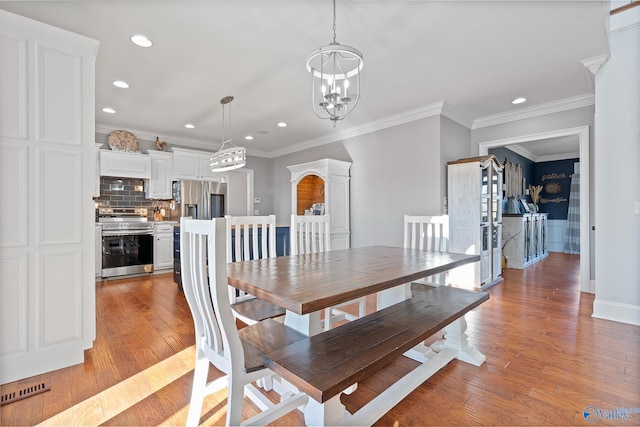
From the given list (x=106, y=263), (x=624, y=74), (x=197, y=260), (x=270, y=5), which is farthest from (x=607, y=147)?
(x=106, y=263)

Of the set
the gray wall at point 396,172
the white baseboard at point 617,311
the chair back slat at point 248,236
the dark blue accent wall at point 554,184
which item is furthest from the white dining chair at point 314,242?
the dark blue accent wall at point 554,184

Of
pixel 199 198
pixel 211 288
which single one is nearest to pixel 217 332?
pixel 211 288

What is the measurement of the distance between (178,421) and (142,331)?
4.66 ft

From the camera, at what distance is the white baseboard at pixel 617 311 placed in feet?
9.09

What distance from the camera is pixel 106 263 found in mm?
4566

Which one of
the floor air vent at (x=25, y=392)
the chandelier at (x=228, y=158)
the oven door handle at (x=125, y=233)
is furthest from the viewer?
the oven door handle at (x=125, y=233)

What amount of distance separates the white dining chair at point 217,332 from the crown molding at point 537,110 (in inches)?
179

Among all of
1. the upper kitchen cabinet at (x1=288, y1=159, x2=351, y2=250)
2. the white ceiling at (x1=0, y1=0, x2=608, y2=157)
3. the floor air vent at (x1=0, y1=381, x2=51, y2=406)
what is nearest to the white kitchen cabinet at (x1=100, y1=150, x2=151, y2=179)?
the white ceiling at (x1=0, y1=0, x2=608, y2=157)

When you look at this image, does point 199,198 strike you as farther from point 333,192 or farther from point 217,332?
point 217,332

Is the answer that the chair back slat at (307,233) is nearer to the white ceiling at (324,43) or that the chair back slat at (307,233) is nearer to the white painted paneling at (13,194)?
the white ceiling at (324,43)

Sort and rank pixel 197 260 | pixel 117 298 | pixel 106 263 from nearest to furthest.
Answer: pixel 197 260 < pixel 117 298 < pixel 106 263

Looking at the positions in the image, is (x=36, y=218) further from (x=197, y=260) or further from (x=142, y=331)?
(x=197, y=260)

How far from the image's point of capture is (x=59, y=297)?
2.05m

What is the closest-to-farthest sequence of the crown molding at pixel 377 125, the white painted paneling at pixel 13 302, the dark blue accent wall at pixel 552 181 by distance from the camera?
the white painted paneling at pixel 13 302 < the crown molding at pixel 377 125 < the dark blue accent wall at pixel 552 181
